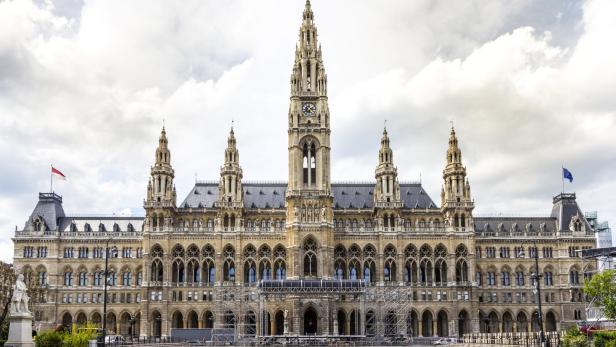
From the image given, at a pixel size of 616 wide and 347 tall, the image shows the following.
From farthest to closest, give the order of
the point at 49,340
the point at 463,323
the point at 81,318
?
the point at 81,318, the point at 463,323, the point at 49,340

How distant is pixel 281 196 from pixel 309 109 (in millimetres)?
17573

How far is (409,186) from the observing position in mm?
133875

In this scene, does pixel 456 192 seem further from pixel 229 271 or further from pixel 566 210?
pixel 229 271

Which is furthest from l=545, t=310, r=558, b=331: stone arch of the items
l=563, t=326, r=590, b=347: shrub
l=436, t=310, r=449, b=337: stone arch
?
l=563, t=326, r=590, b=347: shrub

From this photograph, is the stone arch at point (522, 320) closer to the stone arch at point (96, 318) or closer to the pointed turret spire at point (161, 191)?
the pointed turret spire at point (161, 191)

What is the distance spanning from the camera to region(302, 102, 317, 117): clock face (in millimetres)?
124812

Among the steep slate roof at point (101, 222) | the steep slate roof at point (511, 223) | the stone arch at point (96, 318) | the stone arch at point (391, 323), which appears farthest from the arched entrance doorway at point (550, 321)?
the stone arch at point (96, 318)

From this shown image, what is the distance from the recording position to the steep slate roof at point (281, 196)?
5044 inches

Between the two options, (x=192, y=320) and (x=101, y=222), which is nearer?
(x=192, y=320)

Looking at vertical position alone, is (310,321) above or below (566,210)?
below

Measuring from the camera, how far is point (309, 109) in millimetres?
125125

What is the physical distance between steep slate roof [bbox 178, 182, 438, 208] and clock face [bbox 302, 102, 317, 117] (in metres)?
15.5

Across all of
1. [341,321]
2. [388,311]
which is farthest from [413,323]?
[341,321]

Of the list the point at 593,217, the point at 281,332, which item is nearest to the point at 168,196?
the point at 281,332
